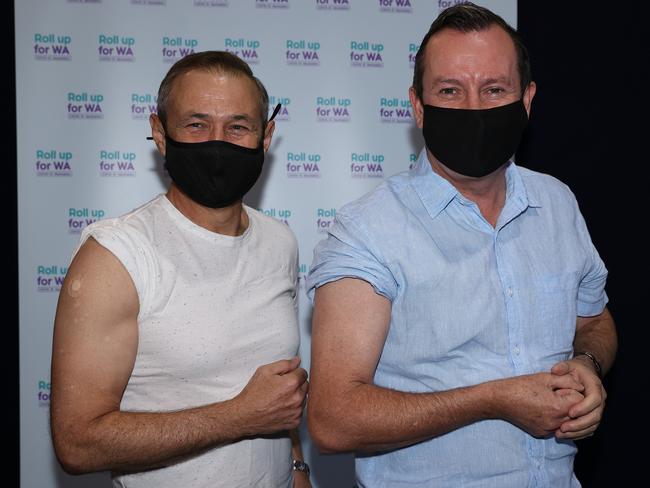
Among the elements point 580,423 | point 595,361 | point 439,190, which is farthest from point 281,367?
point 595,361

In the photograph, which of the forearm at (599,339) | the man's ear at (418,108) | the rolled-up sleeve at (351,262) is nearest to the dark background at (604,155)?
the forearm at (599,339)

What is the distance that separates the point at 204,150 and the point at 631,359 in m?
2.61

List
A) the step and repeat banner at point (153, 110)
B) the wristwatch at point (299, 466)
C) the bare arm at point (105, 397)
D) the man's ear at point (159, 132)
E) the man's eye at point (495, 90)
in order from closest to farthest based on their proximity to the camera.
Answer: the bare arm at point (105, 397)
the man's eye at point (495, 90)
the man's ear at point (159, 132)
the wristwatch at point (299, 466)
the step and repeat banner at point (153, 110)

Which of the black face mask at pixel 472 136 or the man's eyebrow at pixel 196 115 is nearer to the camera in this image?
the black face mask at pixel 472 136

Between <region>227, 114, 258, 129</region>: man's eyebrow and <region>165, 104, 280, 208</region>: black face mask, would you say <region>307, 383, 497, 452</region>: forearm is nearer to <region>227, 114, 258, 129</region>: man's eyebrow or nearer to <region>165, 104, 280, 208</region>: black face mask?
<region>165, 104, 280, 208</region>: black face mask

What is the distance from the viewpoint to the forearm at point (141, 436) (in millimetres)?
1427

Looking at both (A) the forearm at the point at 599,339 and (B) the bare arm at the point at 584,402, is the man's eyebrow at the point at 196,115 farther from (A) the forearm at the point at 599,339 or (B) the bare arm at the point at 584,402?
(A) the forearm at the point at 599,339

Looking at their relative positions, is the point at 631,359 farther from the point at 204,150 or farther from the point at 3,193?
the point at 3,193

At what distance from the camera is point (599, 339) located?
173 centimetres

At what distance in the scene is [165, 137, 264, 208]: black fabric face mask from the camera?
1676 mm

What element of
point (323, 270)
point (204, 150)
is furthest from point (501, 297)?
point (204, 150)

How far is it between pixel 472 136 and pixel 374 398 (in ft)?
2.13

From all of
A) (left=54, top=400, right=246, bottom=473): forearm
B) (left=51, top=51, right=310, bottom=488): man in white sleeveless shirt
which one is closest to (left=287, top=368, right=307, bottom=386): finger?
(left=51, top=51, right=310, bottom=488): man in white sleeveless shirt

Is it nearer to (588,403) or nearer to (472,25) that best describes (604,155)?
(472,25)
